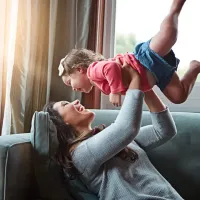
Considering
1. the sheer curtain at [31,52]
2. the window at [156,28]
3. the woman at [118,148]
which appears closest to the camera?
the woman at [118,148]

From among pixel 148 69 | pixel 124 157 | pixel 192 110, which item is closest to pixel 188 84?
pixel 148 69

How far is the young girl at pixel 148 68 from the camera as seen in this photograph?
148 centimetres

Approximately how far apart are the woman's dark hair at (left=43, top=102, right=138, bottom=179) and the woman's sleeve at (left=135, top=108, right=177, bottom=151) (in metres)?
0.14

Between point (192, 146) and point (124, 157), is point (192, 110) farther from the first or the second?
point (124, 157)

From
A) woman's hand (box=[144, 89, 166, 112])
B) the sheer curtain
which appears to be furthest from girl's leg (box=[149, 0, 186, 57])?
the sheer curtain

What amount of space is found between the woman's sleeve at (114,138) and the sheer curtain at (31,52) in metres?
0.67

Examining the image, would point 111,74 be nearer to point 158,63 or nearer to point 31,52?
point 158,63

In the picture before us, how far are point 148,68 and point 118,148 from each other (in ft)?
1.16

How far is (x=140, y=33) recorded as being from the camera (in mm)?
2766

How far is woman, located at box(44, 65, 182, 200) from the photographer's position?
1.57m

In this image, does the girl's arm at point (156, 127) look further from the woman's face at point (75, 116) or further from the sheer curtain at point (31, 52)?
the sheer curtain at point (31, 52)

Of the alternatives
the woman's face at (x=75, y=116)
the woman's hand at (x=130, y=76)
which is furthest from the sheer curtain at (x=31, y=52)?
the woman's hand at (x=130, y=76)

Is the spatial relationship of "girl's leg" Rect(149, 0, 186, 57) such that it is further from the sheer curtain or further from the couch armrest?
the sheer curtain

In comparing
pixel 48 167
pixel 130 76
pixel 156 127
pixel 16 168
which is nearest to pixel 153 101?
pixel 156 127
